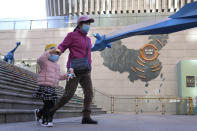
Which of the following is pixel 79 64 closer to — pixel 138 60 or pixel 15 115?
pixel 15 115

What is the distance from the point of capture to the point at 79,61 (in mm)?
3727

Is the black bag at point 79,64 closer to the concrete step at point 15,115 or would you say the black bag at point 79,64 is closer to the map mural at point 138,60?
the concrete step at point 15,115

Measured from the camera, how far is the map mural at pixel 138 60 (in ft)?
52.7

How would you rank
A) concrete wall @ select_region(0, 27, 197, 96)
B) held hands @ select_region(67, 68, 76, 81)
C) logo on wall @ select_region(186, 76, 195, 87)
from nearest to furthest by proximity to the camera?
held hands @ select_region(67, 68, 76, 81)
logo on wall @ select_region(186, 76, 195, 87)
concrete wall @ select_region(0, 27, 197, 96)

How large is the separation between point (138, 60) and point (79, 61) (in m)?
12.8

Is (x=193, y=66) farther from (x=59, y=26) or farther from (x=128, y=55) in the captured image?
(x=59, y=26)

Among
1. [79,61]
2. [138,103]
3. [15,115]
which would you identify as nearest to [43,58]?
[79,61]

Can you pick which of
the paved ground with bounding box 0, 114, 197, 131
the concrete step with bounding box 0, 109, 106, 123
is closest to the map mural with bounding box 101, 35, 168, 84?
the paved ground with bounding box 0, 114, 197, 131

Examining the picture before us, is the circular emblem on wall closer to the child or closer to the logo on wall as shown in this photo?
the logo on wall

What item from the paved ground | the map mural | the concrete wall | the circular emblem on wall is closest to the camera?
the paved ground

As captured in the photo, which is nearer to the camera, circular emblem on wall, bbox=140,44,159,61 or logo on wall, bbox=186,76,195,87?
logo on wall, bbox=186,76,195,87

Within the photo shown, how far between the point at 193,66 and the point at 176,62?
4.60 ft

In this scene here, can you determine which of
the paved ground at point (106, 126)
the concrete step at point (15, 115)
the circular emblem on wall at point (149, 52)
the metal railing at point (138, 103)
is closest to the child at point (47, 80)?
the paved ground at point (106, 126)

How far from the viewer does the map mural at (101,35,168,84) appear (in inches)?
633
